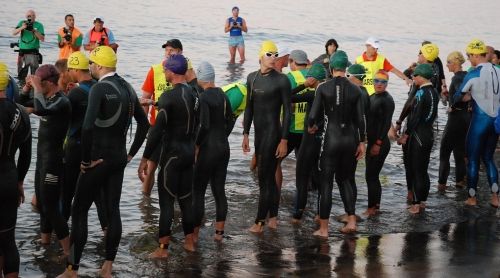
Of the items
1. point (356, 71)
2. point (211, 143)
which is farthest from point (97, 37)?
point (211, 143)

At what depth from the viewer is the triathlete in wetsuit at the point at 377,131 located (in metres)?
11.0

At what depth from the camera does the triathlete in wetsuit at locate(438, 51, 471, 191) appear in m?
12.4

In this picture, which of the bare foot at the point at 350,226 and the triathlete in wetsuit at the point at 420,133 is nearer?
the bare foot at the point at 350,226

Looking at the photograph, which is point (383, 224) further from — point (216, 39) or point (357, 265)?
point (216, 39)

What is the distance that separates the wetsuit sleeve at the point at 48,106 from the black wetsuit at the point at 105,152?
49 centimetres

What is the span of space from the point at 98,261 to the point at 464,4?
64.4 m

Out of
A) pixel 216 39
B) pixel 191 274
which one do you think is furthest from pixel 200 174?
pixel 216 39

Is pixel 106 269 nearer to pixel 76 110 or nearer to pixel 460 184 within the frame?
pixel 76 110

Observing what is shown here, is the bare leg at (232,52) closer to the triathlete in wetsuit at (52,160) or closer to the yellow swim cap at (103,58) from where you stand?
the triathlete in wetsuit at (52,160)

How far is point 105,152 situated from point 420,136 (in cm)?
491

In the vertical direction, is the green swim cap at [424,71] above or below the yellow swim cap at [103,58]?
below

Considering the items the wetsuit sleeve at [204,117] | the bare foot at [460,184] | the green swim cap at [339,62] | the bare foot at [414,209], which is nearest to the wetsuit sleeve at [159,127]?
the wetsuit sleeve at [204,117]

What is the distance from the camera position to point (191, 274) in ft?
28.0

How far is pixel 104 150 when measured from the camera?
814 cm
